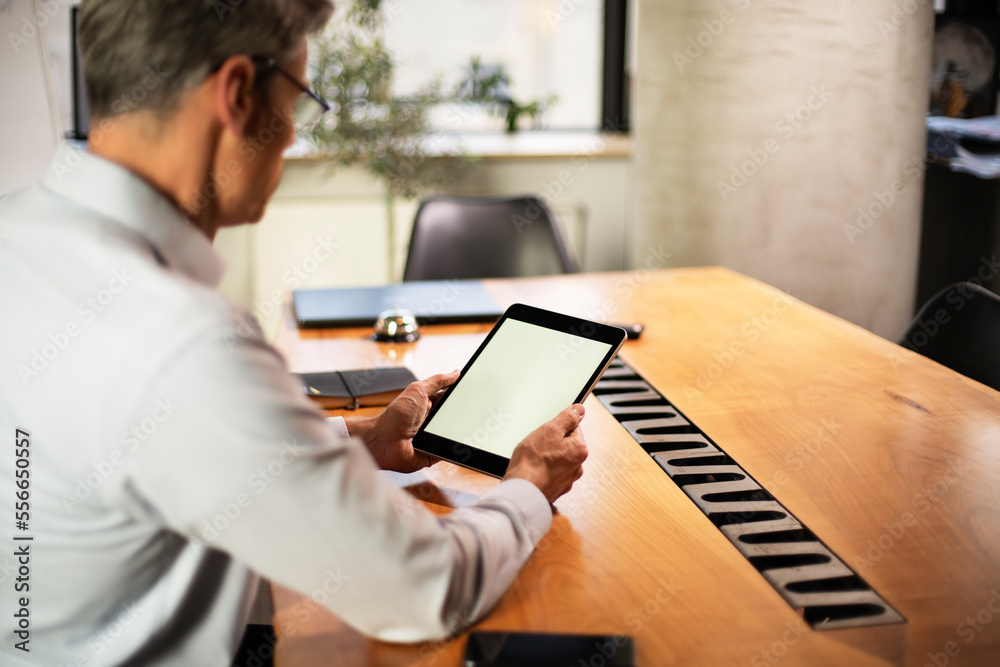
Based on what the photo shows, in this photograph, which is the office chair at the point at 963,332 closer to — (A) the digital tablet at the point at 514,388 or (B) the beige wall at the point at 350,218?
(A) the digital tablet at the point at 514,388

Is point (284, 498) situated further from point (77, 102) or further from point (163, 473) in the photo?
point (77, 102)

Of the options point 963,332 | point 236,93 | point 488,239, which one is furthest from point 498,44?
point 236,93

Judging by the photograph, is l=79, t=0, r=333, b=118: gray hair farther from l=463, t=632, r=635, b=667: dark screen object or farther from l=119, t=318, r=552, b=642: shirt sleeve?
l=463, t=632, r=635, b=667: dark screen object

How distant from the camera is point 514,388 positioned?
49.9 inches

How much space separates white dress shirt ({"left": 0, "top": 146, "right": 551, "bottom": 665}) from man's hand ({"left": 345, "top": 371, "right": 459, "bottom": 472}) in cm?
32

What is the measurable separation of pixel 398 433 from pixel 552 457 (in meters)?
0.27

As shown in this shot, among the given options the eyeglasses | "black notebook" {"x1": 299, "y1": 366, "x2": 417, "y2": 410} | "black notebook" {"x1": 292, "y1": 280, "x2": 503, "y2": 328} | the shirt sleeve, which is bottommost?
"black notebook" {"x1": 299, "y1": 366, "x2": 417, "y2": 410}

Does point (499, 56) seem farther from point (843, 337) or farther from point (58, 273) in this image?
point (58, 273)

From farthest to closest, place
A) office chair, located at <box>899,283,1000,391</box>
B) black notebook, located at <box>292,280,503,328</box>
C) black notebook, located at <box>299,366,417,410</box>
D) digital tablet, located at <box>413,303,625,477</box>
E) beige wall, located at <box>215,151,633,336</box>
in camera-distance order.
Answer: beige wall, located at <box>215,151,633,336</box>
black notebook, located at <box>292,280,503,328</box>
office chair, located at <box>899,283,1000,391</box>
black notebook, located at <box>299,366,417,410</box>
digital tablet, located at <box>413,303,625,477</box>

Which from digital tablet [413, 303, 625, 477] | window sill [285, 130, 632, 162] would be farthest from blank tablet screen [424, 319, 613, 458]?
window sill [285, 130, 632, 162]

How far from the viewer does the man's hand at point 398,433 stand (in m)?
1.24

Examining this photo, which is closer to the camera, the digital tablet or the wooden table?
the wooden table

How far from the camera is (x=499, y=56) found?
14.6 feet

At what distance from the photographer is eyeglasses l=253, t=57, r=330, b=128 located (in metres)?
0.84
